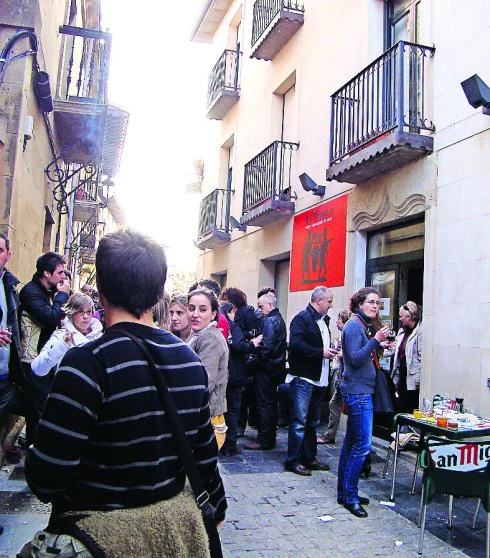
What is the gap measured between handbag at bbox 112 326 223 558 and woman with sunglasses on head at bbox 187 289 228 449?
236 centimetres

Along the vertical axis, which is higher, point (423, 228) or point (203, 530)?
point (423, 228)

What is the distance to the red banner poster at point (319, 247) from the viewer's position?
27.4 ft

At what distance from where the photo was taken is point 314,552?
145 inches

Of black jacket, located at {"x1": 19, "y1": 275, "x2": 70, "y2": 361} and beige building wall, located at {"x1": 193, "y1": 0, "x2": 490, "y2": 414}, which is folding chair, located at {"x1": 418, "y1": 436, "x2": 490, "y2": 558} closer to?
beige building wall, located at {"x1": 193, "y1": 0, "x2": 490, "y2": 414}

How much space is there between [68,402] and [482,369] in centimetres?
499

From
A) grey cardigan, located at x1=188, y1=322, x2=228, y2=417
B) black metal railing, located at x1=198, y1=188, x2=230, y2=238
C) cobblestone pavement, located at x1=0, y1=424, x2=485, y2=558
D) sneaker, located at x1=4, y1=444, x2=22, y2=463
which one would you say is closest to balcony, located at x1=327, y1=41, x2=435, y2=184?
grey cardigan, located at x1=188, y1=322, x2=228, y2=417

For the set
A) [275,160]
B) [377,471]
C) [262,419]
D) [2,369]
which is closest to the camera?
[2,369]

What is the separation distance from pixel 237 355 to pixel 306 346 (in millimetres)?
1096

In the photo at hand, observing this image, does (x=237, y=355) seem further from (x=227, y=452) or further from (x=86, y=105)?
A: (x=86, y=105)

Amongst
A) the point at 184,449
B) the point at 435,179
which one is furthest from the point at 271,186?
the point at 184,449

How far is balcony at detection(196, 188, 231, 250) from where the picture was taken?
13.7 m

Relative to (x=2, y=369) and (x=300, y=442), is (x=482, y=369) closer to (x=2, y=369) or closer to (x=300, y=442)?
(x=300, y=442)

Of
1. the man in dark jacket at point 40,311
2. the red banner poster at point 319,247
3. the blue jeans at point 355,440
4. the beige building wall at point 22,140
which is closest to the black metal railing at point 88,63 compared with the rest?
the beige building wall at point 22,140

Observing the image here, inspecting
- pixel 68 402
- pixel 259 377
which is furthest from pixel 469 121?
pixel 68 402
